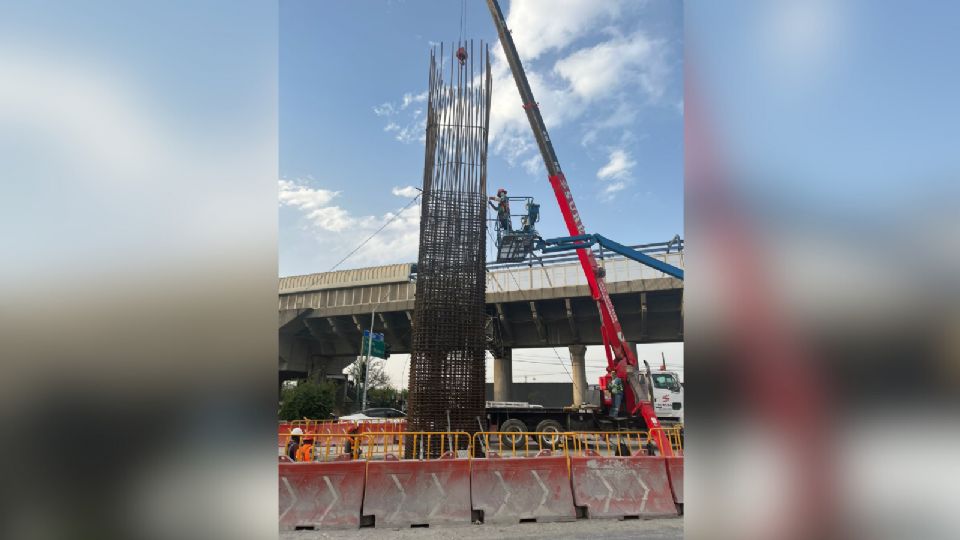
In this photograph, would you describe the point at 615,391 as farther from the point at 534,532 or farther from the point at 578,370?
the point at 578,370

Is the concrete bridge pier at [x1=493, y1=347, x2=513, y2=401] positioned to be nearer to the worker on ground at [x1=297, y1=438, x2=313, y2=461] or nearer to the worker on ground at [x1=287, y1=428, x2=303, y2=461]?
the worker on ground at [x1=297, y1=438, x2=313, y2=461]

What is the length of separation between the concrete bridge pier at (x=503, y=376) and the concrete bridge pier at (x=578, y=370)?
138 inches

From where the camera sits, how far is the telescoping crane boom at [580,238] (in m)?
15.0

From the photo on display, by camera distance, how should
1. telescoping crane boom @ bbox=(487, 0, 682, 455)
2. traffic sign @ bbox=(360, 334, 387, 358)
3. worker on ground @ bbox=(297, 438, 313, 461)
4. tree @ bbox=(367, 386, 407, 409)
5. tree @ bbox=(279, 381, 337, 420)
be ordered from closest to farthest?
worker on ground @ bbox=(297, 438, 313, 461) < telescoping crane boom @ bbox=(487, 0, 682, 455) < traffic sign @ bbox=(360, 334, 387, 358) < tree @ bbox=(279, 381, 337, 420) < tree @ bbox=(367, 386, 407, 409)

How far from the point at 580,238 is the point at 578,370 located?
13.5 m

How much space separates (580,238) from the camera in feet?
52.1

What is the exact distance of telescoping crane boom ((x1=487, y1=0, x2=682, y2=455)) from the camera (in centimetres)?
1505

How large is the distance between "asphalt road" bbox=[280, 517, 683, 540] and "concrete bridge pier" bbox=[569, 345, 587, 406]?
19.4 meters

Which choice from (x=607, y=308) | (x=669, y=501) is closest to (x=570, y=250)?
(x=607, y=308)

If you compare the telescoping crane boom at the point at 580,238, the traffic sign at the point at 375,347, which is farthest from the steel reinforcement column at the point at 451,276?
the traffic sign at the point at 375,347

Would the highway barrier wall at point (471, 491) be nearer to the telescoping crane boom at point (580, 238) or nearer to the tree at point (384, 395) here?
the telescoping crane boom at point (580, 238)

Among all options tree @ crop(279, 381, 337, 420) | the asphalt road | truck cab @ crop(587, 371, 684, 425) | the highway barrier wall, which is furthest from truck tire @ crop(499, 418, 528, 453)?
tree @ crop(279, 381, 337, 420)
